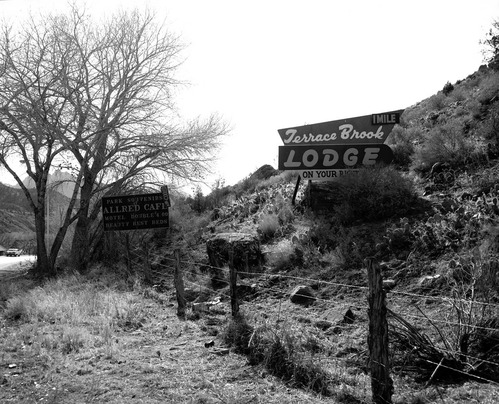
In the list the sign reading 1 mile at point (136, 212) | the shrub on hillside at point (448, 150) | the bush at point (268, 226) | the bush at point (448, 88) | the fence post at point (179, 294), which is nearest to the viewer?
the fence post at point (179, 294)

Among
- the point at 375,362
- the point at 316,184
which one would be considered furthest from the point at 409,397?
the point at 316,184

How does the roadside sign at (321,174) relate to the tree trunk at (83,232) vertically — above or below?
above

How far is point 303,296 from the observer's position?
424 inches

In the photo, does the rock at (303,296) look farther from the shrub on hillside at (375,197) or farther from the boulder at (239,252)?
the shrub on hillside at (375,197)

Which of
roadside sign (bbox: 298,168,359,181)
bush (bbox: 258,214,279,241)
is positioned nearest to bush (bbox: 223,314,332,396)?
bush (bbox: 258,214,279,241)

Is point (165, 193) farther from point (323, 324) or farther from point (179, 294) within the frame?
point (323, 324)

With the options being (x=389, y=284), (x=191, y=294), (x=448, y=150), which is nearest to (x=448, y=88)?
(x=448, y=150)

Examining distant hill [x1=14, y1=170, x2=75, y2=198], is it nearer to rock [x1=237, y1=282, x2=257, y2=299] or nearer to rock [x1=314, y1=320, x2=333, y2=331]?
rock [x1=237, y1=282, x2=257, y2=299]

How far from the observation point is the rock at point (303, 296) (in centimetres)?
1073

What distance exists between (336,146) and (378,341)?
12867 millimetres

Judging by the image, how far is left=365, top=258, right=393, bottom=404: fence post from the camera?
5.83m

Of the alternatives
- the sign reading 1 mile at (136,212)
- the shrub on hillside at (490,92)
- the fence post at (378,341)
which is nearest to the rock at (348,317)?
the fence post at (378,341)

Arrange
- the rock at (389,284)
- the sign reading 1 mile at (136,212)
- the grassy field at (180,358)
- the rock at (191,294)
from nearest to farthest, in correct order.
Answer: the grassy field at (180,358), the rock at (389,284), the rock at (191,294), the sign reading 1 mile at (136,212)

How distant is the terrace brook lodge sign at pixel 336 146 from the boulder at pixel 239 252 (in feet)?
11.2
